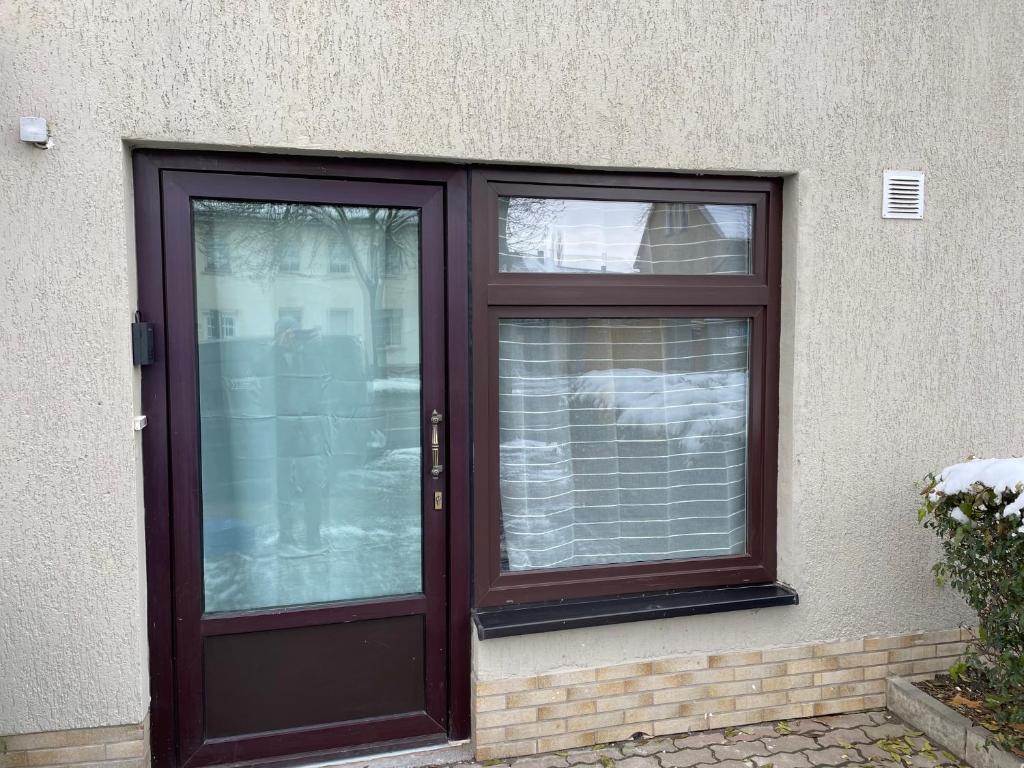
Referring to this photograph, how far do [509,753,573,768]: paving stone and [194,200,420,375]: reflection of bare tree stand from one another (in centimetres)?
175

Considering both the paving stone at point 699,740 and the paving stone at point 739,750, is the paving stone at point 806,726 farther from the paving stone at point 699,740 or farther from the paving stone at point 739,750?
the paving stone at point 699,740

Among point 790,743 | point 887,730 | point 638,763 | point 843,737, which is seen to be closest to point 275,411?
point 638,763

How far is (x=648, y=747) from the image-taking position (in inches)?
120

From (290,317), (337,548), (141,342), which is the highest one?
(290,317)

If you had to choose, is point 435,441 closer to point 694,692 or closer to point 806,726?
point 694,692

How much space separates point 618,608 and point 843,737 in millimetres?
1199

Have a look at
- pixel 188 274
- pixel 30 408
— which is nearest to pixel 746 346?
pixel 188 274

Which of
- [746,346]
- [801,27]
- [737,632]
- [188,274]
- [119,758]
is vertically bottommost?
[119,758]

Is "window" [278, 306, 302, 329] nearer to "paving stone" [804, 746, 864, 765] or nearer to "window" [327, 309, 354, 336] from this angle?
"window" [327, 309, 354, 336]

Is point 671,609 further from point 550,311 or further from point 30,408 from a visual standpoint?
point 30,408

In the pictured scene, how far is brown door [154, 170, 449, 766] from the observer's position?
2740 mm

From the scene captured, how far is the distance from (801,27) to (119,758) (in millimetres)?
4041

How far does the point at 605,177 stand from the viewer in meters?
3.01

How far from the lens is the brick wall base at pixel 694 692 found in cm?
296
